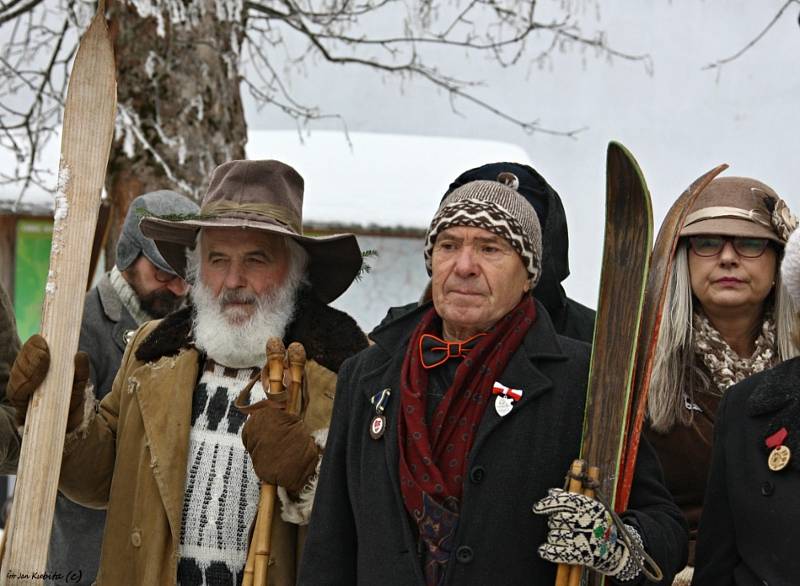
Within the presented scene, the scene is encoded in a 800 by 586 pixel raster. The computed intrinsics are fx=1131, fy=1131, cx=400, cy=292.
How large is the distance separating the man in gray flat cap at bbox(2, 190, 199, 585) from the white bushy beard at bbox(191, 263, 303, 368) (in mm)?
877

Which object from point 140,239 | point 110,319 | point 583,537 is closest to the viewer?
point 583,537

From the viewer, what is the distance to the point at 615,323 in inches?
111

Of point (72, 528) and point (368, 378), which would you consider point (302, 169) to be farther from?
point (368, 378)

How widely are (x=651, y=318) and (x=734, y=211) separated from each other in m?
0.77

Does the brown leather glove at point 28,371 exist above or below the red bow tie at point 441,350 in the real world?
below

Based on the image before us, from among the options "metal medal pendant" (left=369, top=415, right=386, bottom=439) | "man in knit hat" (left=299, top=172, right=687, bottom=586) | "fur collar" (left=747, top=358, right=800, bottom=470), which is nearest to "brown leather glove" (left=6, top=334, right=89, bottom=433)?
"man in knit hat" (left=299, top=172, right=687, bottom=586)

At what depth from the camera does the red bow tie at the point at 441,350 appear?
2.92 meters

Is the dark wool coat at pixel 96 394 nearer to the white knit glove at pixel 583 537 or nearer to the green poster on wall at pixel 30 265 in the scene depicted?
the white knit glove at pixel 583 537

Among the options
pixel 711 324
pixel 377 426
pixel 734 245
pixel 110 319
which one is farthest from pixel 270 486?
pixel 110 319

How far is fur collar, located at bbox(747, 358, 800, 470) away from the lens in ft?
8.84

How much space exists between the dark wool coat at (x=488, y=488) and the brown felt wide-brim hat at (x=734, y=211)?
2.49 ft

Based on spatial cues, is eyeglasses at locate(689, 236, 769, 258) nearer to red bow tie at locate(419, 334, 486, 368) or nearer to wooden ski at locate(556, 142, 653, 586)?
wooden ski at locate(556, 142, 653, 586)

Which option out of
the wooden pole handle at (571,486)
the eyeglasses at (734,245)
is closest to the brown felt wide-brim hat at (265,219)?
the eyeglasses at (734,245)

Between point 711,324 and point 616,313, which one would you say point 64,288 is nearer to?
point 616,313
